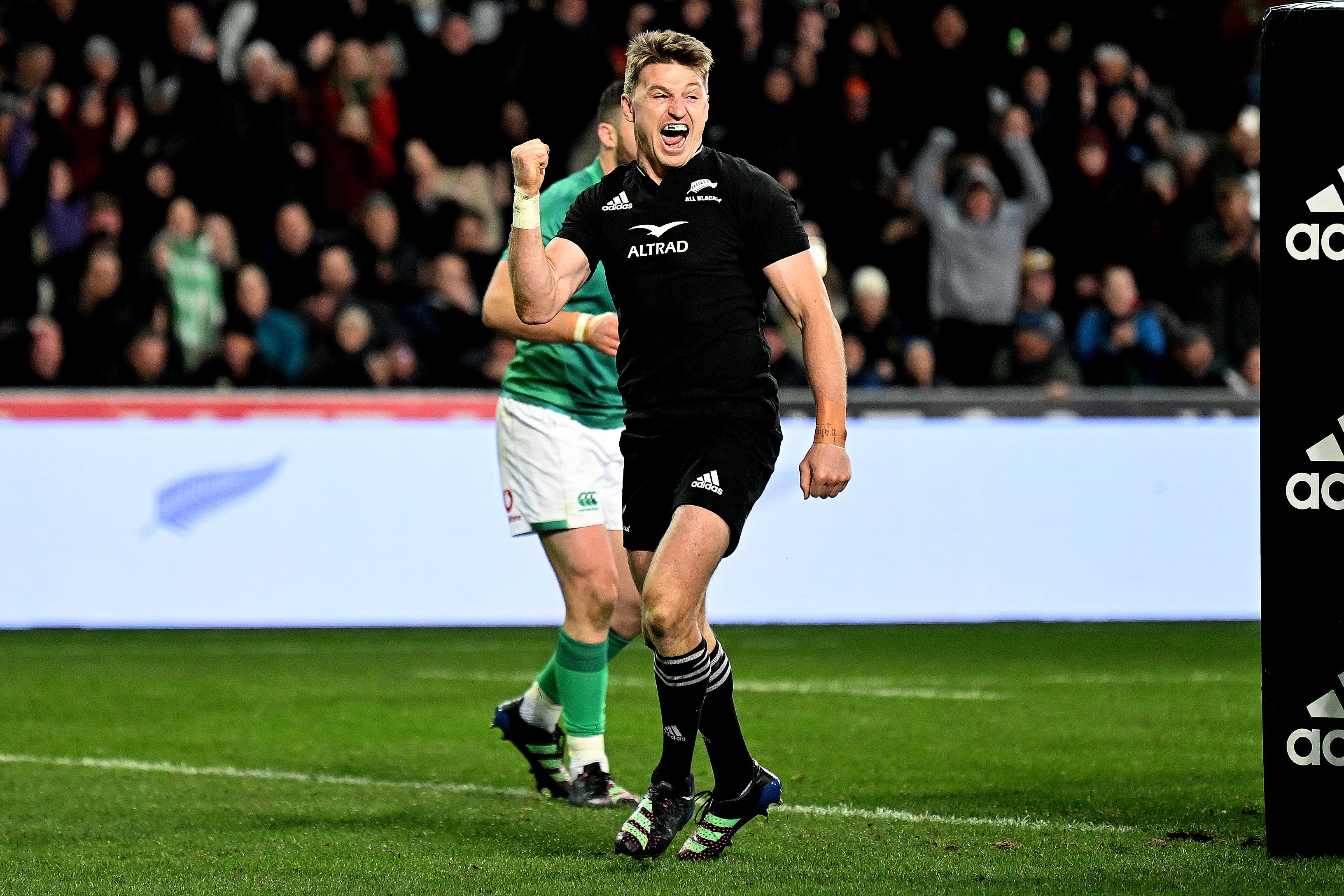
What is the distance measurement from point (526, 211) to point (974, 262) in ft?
29.8

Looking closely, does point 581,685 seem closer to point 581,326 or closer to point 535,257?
point 581,326

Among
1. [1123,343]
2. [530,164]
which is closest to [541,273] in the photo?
[530,164]

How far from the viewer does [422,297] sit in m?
13.6

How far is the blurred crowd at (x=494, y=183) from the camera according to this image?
1322cm

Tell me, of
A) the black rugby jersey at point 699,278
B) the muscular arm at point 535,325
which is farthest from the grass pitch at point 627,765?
the muscular arm at point 535,325

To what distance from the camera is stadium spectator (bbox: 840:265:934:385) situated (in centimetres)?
1344

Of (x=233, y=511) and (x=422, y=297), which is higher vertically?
(x=422, y=297)

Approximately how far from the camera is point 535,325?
20.6ft

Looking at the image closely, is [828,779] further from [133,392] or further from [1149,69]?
[1149,69]

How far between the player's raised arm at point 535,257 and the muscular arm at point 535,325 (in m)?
0.54

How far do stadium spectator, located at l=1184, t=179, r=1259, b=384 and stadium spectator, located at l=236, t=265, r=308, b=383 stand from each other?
255 inches

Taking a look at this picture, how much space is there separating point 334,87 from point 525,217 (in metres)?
9.82

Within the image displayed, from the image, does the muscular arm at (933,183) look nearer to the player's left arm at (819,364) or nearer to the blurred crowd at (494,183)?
the blurred crowd at (494,183)

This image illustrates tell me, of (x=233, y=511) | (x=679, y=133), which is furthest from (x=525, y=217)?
(x=233, y=511)
